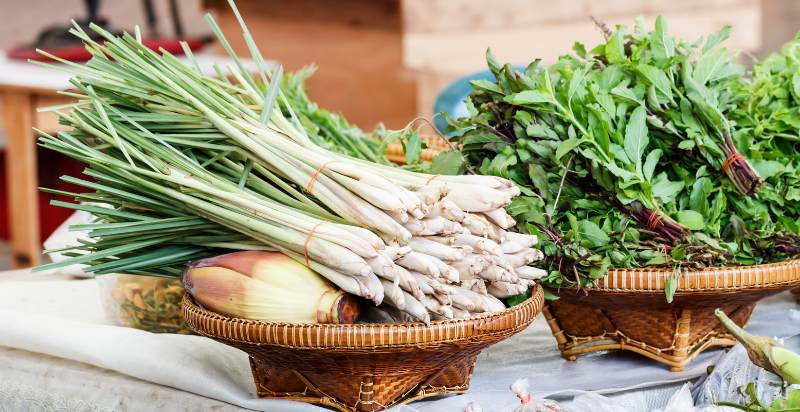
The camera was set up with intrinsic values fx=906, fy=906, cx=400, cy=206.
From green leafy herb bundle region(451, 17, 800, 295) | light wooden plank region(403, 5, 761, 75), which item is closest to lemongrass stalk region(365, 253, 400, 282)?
green leafy herb bundle region(451, 17, 800, 295)

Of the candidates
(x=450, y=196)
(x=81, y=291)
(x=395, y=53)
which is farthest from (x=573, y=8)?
(x=450, y=196)

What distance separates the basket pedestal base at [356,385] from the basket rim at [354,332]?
9 centimetres

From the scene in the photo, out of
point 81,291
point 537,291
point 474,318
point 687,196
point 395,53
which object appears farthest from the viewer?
point 395,53

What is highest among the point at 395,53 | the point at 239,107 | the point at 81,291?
the point at 395,53

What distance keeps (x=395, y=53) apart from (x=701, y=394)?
11.4 ft

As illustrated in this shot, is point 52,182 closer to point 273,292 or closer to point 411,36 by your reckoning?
point 411,36

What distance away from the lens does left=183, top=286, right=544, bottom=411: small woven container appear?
3.17 feet

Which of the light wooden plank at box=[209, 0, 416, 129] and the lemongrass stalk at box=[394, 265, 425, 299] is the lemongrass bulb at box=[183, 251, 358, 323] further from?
the light wooden plank at box=[209, 0, 416, 129]

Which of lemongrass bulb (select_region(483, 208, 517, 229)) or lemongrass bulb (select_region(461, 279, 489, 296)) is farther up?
lemongrass bulb (select_region(483, 208, 517, 229))

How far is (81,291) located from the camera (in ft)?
5.51

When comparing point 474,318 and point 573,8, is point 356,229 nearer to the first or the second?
point 474,318

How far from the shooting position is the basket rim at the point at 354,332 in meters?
0.96

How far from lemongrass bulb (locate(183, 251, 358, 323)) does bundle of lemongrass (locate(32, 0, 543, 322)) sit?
0.06ft

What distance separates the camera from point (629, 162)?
3.85 ft
